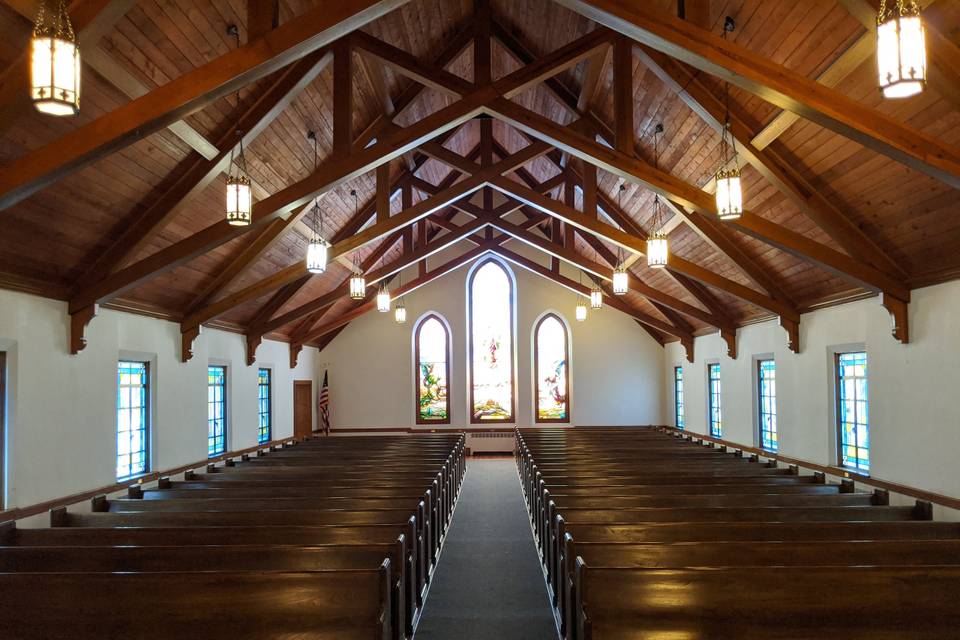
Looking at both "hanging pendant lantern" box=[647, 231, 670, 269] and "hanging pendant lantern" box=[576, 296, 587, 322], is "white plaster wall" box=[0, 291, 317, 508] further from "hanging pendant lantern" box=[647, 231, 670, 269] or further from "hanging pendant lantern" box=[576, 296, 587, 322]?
"hanging pendant lantern" box=[576, 296, 587, 322]

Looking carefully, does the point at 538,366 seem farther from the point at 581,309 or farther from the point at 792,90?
the point at 792,90

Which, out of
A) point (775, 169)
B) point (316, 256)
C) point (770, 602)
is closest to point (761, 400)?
point (775, 169)

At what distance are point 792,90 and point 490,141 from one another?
204 inches

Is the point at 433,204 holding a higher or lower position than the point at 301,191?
higher

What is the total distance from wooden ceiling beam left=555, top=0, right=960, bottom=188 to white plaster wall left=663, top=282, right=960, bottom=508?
78.3 inches

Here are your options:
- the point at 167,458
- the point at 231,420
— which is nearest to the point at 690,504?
the point at 167,458

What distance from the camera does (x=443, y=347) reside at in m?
14.9

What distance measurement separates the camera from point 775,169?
5.88 metres

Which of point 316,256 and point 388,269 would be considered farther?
point 388,269

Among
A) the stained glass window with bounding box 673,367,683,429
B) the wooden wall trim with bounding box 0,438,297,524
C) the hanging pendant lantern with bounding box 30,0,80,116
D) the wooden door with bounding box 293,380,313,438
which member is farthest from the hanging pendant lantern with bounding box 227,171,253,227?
the stained glass window with bounding box 673,367,683,429

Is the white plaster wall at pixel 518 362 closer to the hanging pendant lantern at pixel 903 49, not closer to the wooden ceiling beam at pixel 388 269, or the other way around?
the wooden ceiling beam at pixel 388 269

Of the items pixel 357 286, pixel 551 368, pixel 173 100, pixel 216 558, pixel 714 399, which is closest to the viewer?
pixel 216 558

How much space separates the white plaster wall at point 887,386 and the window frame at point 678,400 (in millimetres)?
3727

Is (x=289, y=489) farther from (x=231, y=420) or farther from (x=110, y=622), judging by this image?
(x=231, y=420)
